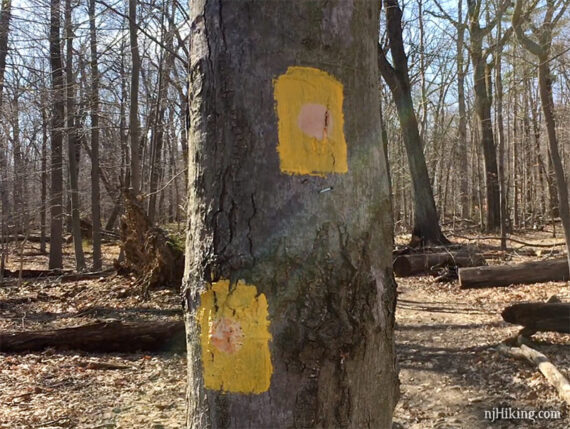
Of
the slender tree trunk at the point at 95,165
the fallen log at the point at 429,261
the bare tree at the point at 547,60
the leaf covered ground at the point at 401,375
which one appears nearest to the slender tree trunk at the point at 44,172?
the slender tree trunk at the point at 95,165

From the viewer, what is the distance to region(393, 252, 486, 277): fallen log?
35.8ft

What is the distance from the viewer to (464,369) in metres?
5.06

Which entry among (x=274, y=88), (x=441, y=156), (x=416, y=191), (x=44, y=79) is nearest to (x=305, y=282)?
(x=274, y=88)

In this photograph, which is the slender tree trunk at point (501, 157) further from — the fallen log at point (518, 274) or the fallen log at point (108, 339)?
the fallen log at point (108, 339)

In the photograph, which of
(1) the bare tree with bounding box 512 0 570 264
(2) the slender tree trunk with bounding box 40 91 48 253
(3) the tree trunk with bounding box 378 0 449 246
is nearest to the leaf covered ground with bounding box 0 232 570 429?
(1) the bare tree with bounding box 512 0 570 264

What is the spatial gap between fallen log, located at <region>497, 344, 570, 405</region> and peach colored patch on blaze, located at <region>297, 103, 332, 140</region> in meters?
3.76

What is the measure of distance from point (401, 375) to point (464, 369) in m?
0.62

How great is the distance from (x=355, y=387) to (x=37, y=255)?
2137 centimetres

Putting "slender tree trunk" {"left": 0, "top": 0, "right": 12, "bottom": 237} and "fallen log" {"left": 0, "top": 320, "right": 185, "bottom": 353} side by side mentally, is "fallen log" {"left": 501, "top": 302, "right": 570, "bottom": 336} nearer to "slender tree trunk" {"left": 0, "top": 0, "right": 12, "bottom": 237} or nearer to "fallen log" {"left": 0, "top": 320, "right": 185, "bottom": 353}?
"fallen log" {"left": 0, "top": 320, "right": 185, "bottom": 353}

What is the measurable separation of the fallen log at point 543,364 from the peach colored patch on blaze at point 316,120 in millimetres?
3765

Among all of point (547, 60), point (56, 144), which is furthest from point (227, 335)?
point (56, 144)

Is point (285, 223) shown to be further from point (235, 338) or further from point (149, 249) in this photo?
point (149, 249)

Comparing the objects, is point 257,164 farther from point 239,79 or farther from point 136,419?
point 136,419

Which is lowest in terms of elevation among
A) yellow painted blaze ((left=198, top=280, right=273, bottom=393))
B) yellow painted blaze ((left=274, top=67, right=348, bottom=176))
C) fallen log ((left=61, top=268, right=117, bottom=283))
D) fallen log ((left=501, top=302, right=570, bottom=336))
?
fallen log ((left=501, top=302, right=570, bottom=336))
